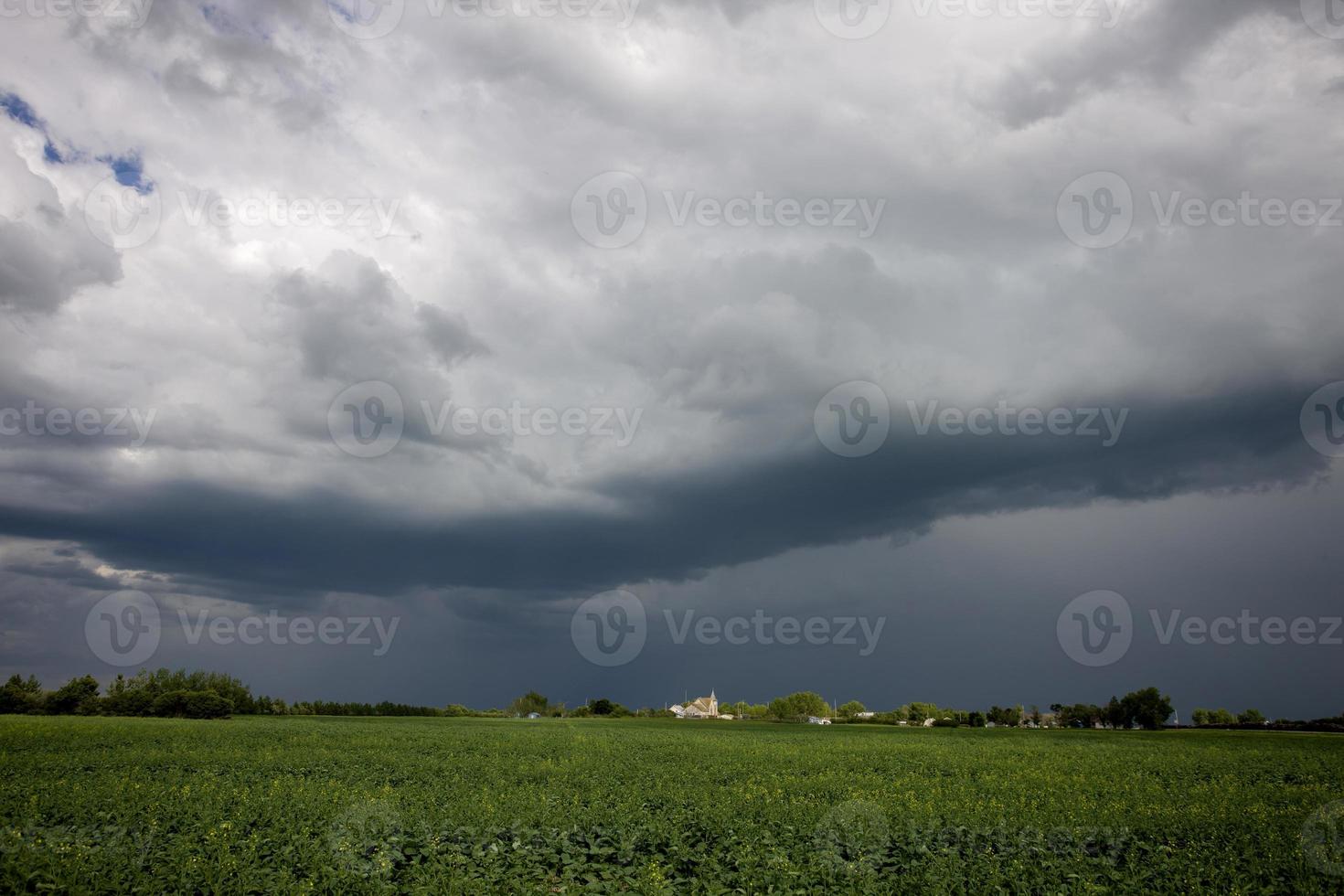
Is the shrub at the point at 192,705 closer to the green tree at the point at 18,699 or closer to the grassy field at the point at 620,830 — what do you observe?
the green tree at the point at 18,699

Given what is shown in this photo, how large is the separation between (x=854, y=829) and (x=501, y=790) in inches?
533

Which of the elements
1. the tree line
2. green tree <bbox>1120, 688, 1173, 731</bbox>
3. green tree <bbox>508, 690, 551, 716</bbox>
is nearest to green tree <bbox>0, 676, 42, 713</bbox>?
the tree line

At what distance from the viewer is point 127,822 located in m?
17.7

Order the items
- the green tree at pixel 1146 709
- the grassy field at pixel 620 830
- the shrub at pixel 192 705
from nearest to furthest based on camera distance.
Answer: the grassy field at pixel 620 830
the shrub at pixel 192 705
the green tree at pixel 1146 709

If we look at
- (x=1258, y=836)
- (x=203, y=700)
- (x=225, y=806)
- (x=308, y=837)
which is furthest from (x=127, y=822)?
(x=203, y=700)

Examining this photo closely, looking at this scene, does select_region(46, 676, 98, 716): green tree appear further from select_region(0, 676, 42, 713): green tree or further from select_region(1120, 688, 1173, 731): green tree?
select_region(1120, 688, 1173, 731): green tree

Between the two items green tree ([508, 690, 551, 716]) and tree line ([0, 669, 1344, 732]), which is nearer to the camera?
tree line ([0, 669, 1344, 732])

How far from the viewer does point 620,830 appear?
59.9 ft

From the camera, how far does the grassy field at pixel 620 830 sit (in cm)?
1436

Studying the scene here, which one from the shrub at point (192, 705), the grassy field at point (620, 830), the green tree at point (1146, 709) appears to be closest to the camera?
the grassy field at point (620, 830)

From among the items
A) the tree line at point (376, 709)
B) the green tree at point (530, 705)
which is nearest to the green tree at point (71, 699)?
the tree line at point (376, 709)

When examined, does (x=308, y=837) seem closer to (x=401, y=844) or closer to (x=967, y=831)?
(x=401, y=844)

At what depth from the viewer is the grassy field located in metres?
14.4

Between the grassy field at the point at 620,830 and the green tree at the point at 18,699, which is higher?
the grassy field at the point at 620,830
